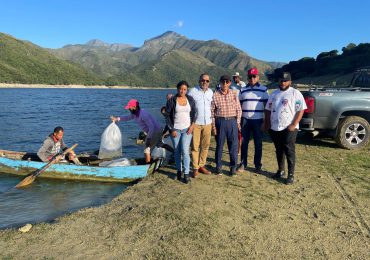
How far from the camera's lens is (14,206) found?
757cm

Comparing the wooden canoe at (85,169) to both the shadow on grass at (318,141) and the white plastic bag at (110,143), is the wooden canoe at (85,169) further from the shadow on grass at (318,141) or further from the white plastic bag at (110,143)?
the shadow on grass at (318,141)

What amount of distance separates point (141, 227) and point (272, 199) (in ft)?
8.00

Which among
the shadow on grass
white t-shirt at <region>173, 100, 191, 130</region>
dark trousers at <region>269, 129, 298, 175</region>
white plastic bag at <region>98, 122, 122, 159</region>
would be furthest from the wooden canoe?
the shadow on grass

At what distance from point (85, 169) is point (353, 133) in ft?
24.4

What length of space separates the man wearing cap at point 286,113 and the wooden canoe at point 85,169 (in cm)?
320

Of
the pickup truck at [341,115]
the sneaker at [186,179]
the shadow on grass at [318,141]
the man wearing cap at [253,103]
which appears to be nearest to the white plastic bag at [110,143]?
the sneaker at [186,179]

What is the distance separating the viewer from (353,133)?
962 centimetres

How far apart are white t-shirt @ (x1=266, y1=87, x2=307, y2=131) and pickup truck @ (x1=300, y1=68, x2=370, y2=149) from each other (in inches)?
105

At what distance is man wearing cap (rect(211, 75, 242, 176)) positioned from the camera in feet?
23.0

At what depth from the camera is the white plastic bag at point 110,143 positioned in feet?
33.2

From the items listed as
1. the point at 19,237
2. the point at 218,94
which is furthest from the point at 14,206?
the point at 218,94

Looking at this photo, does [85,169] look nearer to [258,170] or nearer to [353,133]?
[258,170]

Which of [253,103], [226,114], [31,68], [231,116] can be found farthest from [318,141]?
[31,68]

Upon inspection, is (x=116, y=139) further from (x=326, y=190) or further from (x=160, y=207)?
(x=326, y=190)
